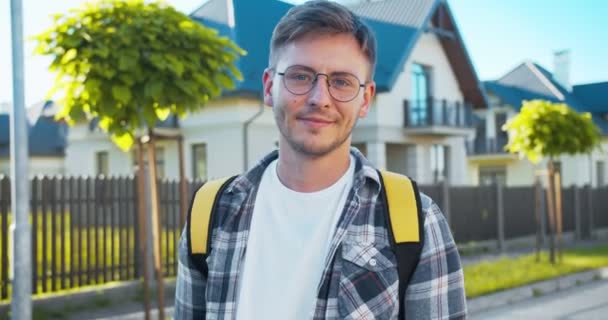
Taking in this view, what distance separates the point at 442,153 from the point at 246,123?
959 cm

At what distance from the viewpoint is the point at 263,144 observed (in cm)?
2047

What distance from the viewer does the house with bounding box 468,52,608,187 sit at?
3303 cm

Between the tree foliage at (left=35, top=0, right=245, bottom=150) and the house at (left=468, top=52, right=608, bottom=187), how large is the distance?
26248mm

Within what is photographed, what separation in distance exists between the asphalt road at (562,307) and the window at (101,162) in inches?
780

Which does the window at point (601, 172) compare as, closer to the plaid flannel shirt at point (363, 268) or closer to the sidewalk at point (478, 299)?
the sidewalk at point (478, 299)

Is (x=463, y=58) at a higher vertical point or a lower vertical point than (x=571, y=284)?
higher

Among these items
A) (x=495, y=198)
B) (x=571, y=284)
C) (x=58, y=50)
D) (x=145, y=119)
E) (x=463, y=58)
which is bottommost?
(x=571, y=284)

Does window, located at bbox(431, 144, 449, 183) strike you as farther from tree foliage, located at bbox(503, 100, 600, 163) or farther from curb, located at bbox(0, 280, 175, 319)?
curb, located at bbox(0, 280, 175, 319)

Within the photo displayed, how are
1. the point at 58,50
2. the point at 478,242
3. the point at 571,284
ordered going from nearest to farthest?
the point at 58,50 < the point at 571,284 < the point at 478,242

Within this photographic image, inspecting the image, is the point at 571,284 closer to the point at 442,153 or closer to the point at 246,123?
the point at 246,123

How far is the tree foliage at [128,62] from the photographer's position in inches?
220

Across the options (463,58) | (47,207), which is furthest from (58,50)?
(463,58)

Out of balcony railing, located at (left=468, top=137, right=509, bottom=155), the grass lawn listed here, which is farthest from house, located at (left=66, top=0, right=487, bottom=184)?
balcony railing, located at (left=468, top=137, right=509, bottom=155)

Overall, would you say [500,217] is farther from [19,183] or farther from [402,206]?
[402,206]
